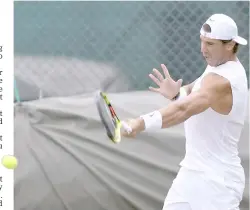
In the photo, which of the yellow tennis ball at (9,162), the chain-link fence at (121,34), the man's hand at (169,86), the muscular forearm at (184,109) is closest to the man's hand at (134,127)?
the muscular forearm at (184,109)

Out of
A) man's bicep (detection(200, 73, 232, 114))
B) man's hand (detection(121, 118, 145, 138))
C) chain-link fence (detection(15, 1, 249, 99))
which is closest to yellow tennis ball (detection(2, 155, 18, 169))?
chain-link fence (detection(15, 1, 249, 99))

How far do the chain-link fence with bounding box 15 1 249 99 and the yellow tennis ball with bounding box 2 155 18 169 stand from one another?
951mm

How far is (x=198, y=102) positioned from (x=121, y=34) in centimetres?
180

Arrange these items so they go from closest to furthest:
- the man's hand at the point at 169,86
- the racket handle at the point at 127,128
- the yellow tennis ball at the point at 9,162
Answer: the racket handle at the point at 127,128 → the man's hand at the point at 169,86 → the yellow tennis ball at the point at 9,162

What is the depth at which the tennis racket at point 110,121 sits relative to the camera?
2.56 m

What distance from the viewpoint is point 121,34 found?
4410 mm

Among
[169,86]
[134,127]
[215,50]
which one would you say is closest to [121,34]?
[169,86]

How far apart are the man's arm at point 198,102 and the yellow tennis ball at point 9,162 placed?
1212mm

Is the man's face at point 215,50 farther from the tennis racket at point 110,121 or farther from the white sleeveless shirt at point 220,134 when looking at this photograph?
the tennis racket at point 110,121

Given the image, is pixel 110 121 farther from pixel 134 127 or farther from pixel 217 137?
pixel 217 137

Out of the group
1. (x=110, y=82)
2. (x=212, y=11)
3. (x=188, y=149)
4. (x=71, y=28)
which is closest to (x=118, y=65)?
(x=110, y=82)

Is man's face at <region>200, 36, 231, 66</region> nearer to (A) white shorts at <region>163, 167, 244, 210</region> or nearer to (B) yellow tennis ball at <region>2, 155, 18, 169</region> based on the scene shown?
(A) white shorts at <region>163, 167, 244, 210</region>

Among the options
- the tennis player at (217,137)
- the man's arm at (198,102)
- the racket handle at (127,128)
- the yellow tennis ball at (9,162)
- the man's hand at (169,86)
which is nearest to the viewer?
the racket handle at (127,128)

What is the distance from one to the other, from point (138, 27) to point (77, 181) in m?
1.23
